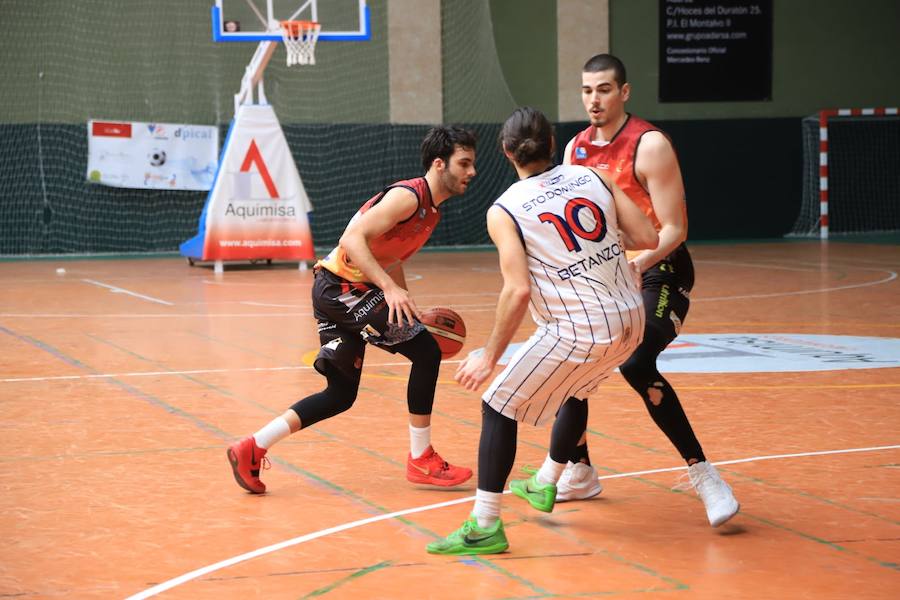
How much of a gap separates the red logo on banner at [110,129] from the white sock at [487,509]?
711 inches

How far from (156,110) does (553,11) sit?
7773 millimetres

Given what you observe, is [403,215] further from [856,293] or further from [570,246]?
[856,293]

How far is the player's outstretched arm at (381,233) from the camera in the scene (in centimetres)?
510

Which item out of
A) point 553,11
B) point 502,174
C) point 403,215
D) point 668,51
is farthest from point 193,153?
point 403,215

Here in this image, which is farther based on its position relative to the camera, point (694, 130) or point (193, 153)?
point (694, 130)

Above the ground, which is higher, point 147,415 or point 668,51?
point 668,51

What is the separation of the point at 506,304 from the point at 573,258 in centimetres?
32

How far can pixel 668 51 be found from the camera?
23.4 metres

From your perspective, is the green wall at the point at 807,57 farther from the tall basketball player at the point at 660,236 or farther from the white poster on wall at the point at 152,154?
the tall basketball player at the point at 660,236

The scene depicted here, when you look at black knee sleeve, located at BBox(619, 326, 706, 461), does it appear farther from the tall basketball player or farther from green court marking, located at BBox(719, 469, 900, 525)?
green court marking, located at BBox(719, 469, 900, 525)

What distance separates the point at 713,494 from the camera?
461 centimetres

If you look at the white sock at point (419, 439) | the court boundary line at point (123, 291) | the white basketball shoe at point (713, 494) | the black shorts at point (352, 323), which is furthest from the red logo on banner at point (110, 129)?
the white basketball shoe at point (713, 494)

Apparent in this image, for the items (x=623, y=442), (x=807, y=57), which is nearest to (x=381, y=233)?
(x=623, y=442)

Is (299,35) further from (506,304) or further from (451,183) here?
(506,304)
